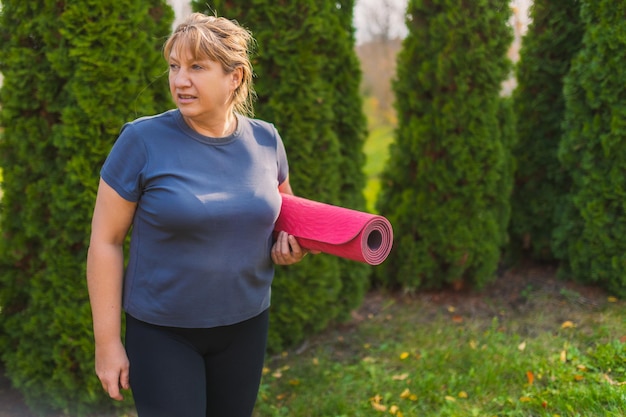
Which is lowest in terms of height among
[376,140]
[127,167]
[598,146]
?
[127,167]

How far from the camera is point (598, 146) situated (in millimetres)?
4508

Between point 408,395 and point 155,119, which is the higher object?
point 155,119

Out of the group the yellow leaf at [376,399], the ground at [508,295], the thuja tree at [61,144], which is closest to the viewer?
the thuja tree at [61,144]

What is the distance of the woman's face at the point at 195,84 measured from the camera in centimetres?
196

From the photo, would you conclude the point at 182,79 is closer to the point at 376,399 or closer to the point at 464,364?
the point at 376,399

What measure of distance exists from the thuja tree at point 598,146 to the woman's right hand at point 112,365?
3715 mm

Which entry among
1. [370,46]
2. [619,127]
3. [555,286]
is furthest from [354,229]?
[370,46]

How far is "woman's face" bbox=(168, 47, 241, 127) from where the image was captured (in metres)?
1.96

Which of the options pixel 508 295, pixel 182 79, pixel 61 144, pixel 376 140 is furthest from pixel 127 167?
pixel 376 140

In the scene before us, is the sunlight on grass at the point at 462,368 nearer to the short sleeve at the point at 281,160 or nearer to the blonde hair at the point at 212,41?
the short sleeve at the point at 281,160

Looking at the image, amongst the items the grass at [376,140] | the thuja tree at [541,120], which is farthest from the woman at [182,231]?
the grass at [376,140]

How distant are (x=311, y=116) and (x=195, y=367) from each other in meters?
2.40

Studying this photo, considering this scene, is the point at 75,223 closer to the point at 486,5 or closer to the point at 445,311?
the point at 445,311

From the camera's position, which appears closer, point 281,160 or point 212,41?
point 212,41
